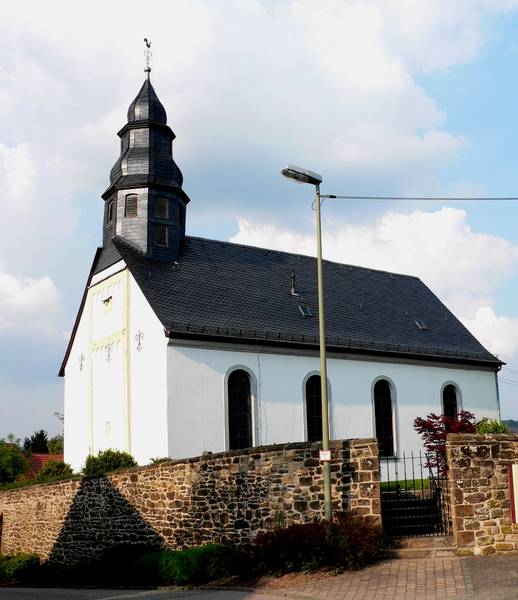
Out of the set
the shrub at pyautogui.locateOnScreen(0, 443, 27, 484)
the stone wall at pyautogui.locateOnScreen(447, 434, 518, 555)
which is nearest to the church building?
the shrub at pyautogui.locateOnScreen(0, 443, 27, 484)

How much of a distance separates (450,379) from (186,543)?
16366 mm

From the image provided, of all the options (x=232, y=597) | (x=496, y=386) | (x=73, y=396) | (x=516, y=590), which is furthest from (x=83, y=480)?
(x=496, y=386)

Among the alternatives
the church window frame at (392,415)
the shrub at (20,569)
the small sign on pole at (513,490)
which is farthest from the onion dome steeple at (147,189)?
the small sign on pole at (513,490)

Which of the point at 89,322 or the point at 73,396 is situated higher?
the point at 89,322

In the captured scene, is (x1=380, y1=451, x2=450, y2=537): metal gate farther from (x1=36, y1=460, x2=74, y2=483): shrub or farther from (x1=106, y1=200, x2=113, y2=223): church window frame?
(x1=106, y1=200, x2=113, y2=223): church window frame

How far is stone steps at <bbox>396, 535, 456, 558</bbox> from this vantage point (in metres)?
13.8

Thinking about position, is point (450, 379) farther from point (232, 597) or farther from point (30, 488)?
point (232, 597)

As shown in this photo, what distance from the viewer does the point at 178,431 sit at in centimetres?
2256

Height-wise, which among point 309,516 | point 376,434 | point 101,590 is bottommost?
point 101,590

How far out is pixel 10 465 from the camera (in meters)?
32.1

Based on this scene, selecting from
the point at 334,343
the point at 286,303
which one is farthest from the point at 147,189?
the point at 334,343

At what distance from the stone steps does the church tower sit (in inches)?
612

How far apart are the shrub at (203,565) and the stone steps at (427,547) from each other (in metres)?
3.08

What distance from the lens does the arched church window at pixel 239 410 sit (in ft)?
78.6
